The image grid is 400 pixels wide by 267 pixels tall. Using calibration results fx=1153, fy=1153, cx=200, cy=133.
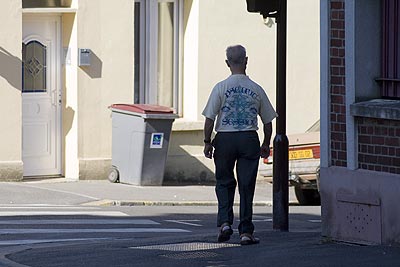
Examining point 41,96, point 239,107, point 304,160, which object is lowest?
point 304,160

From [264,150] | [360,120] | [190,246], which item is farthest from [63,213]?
[360,120]

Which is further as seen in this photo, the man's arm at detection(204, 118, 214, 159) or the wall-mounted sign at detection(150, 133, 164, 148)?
the wall-mounted sign at detection(150, 133, 164, 148)

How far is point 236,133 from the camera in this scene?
31.7ft

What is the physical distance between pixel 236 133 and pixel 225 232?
872 millimetres

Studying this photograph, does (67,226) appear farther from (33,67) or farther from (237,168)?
(33,67)

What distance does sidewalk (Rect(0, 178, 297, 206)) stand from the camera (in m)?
16.1

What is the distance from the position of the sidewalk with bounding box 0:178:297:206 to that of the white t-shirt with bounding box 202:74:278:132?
6.51 m

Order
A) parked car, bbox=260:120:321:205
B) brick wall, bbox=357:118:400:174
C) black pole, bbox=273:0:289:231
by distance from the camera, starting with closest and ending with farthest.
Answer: brick wall, bbox=357:118:400:174, black pole, bbox=273:0:289:231, parked car, bbox=260:120:321:205

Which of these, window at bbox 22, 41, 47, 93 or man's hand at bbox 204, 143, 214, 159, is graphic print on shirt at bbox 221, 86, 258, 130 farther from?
window at bbox 22, 41, 47, 93

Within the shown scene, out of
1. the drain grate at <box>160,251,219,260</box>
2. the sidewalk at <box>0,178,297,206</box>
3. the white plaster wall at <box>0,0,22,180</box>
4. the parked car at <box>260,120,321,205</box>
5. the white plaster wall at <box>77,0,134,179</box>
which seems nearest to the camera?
the drain grate at <box>160,251,219,260</box>

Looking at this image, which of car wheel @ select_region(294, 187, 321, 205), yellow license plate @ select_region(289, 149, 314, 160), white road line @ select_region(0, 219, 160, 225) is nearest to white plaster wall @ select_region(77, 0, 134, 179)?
car wheel @ select_region(294, 187, 321, 205)

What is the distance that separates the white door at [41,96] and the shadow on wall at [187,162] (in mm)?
1956

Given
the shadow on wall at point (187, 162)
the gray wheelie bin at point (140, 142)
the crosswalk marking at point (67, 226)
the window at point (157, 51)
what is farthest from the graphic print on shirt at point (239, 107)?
the window at point (157, 51)

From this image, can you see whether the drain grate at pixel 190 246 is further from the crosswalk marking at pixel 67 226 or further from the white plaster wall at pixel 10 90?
the white plaster wall at pixel 10 90
